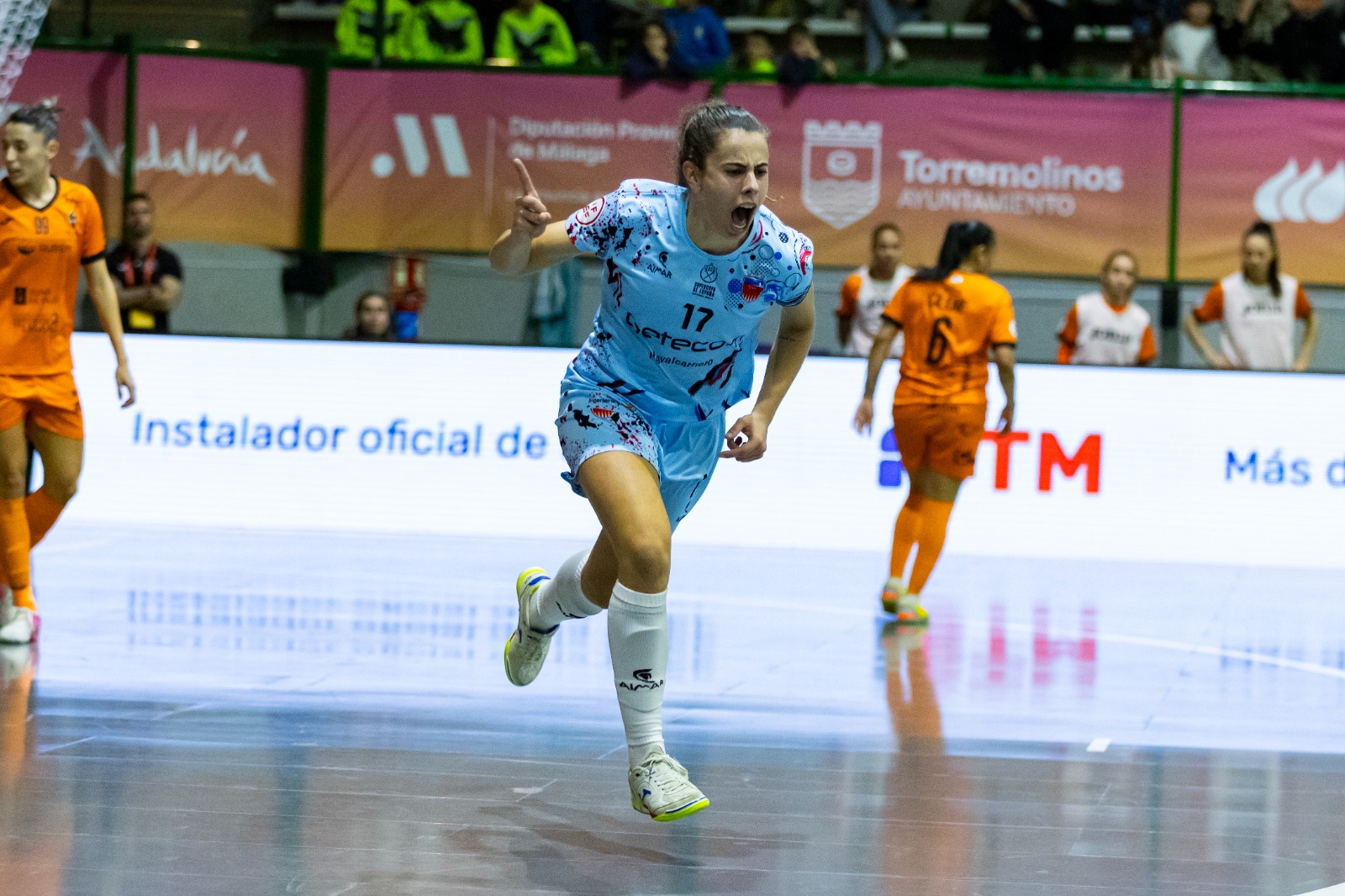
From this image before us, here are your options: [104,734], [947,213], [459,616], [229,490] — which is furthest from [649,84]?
[104,734]

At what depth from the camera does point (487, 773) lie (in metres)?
5.43

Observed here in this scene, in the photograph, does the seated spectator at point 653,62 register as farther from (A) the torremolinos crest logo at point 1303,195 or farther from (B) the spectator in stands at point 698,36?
(A) the torremolinos crest logo at point 1303,195

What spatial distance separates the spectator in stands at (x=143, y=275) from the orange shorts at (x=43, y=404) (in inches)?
219

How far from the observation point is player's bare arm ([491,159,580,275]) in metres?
4.73

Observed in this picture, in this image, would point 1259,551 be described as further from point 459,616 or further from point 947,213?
point 459,616

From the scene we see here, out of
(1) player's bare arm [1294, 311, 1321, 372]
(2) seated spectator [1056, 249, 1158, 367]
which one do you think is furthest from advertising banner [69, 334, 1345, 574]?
(2) seated spectator [1056, 249, 1158, 367]

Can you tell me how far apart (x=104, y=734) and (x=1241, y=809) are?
3370 millimetres

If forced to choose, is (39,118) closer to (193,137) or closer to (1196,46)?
(193,137)

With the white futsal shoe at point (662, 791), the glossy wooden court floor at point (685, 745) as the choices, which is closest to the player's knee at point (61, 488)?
the glossy wooden court floor at point (685, 745)

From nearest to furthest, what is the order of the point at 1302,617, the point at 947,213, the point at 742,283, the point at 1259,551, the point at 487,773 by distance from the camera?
the point at 742,283, the point at 487,773, the point at 1302,617, the point at 1259,551, the point at 947,213

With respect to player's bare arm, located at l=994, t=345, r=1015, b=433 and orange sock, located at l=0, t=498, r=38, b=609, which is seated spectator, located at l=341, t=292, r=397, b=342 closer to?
player's bare arm, located at l=994, t=345, r=1015, b=433

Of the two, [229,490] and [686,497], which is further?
[229,490]

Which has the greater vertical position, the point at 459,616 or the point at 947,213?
the point at 947,213

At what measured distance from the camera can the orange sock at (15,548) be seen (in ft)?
24.8
